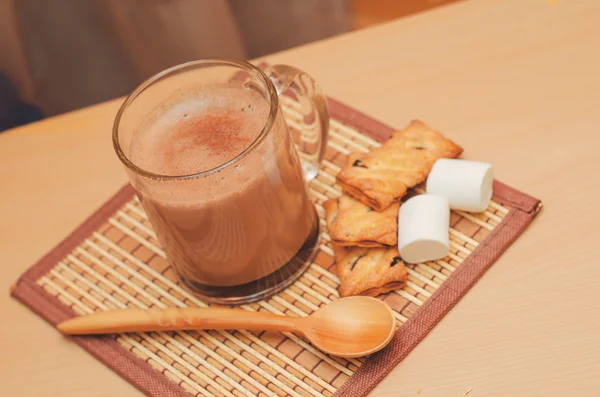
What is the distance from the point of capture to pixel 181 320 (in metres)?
0.91


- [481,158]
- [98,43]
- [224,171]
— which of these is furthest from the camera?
[98,43]

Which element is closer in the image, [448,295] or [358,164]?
[448,295]

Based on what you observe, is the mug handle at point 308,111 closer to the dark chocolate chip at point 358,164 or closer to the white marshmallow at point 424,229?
the dark chocolate chip at point 358,164

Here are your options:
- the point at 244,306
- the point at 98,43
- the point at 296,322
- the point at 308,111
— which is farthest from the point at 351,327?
the point at 98,43

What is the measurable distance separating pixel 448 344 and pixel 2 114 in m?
1.29

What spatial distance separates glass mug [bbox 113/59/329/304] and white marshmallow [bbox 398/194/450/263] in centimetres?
14

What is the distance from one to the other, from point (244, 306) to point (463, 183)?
13.3 inches

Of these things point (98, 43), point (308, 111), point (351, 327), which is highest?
point (308, 111)

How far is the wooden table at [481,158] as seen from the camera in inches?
32.6

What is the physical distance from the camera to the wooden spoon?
2.79 ft

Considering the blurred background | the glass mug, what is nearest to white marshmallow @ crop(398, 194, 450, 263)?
the glass mug

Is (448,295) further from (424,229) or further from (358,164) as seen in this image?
(358,164)

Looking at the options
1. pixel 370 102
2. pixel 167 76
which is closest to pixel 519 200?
pixel 370 102

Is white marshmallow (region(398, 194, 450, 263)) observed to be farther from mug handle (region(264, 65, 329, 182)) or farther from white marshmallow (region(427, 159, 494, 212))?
mug handle (region(264, 65, 329, 182))
